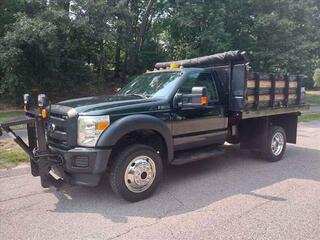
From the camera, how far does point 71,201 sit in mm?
4848

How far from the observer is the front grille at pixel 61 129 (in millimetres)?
4637

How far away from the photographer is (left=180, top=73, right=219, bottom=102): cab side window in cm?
577

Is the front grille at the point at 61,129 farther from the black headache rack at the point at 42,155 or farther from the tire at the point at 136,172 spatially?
the tire at the point at 136,172

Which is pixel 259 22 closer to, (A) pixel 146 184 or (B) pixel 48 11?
(B) pixel 48 11

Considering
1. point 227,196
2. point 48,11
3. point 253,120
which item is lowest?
point 227,196

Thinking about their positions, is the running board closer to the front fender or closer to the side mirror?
the front fender

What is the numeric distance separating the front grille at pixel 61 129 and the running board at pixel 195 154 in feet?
5.48

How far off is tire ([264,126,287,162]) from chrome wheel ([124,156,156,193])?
10.3 ft

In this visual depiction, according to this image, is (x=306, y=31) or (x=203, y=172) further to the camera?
(x=306, y=31)

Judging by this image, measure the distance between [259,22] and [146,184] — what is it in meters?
19.4

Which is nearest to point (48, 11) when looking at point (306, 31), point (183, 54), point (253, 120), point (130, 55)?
point (130, 55)

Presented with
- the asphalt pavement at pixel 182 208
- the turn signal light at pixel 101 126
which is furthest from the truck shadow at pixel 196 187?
the turn signal light at pixel 101 126

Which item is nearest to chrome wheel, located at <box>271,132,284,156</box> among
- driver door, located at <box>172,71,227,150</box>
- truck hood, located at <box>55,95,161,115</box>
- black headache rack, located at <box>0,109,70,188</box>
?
driver door, located at <box>172,71,227,150</box>

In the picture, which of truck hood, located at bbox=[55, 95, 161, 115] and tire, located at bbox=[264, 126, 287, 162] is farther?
tire, located at bbox=[264, 126, 287, 162]
